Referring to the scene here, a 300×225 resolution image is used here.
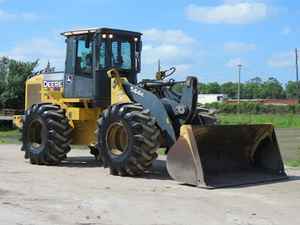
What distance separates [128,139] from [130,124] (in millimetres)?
324

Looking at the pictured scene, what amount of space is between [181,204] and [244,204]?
1.00 m

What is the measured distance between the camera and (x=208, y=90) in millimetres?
163500

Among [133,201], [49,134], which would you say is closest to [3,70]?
[49,134]

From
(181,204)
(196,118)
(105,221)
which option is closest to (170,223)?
(105,221)

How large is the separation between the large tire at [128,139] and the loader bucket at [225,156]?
810 millimetres

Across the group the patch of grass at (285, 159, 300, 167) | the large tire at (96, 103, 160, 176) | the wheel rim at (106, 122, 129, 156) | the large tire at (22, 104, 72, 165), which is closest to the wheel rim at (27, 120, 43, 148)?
the large tire at (22, 104, 72, 165)

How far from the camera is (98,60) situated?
15398 mm

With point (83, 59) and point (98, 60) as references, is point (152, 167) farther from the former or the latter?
point (83, 59)

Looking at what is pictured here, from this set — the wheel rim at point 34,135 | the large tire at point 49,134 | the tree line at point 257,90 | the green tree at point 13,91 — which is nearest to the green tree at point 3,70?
the green tree at point 13,91

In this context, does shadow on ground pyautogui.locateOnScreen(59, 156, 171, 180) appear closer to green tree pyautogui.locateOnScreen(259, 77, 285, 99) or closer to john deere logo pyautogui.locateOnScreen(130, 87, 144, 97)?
john deere logo pyautogui.locateOnScreen(130, 87, 144, 97)

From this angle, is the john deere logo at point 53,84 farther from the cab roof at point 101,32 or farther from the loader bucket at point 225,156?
the loader bucket at point 225,156

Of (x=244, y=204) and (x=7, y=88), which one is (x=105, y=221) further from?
(x=7, y=88)

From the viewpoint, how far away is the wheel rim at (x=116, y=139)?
13.8m

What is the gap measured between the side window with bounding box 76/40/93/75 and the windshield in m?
0.57
